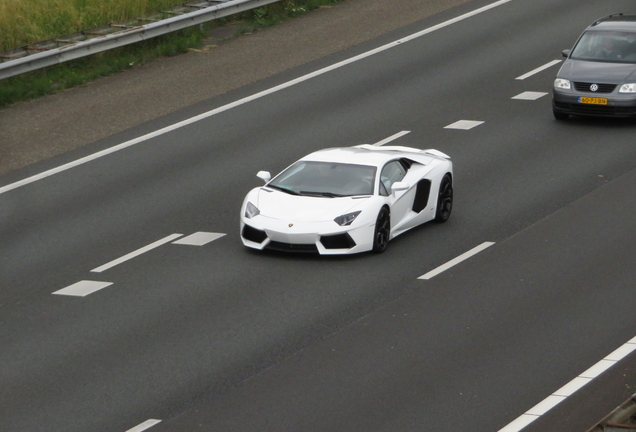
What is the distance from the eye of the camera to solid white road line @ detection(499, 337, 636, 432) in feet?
33.6

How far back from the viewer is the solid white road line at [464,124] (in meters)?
21.9

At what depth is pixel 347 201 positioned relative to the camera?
15.4m

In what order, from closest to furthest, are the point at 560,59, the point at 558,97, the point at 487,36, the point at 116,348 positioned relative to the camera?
the point at 116,348 → the point at 558,97 → the point at 560,59 → the point at 487,36

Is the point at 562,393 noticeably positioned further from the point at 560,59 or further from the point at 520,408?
the point at 560,59

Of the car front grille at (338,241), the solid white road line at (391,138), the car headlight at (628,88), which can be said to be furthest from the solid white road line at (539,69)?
the car front grille at (338,241)

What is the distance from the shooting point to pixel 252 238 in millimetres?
15359

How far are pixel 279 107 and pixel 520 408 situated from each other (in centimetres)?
1350

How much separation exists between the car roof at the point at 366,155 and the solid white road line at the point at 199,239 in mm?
1627

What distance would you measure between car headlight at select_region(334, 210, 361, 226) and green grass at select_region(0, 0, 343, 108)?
10.7 metres

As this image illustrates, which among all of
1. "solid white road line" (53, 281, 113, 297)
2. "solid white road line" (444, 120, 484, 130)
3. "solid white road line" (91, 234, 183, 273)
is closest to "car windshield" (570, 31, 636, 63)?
"solid white road line" (444, 120, 484, 130)

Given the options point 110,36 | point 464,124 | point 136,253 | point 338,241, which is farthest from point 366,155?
point 110,36

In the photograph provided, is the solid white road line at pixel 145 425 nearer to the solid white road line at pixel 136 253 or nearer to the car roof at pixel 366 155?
the solid white road line at pixel 136 253

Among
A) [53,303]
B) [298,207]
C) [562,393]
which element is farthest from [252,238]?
[562,393]

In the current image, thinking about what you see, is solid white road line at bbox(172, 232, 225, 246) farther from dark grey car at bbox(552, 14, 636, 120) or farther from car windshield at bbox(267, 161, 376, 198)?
dark grey car at bbox(552, 14, 636, 120)
